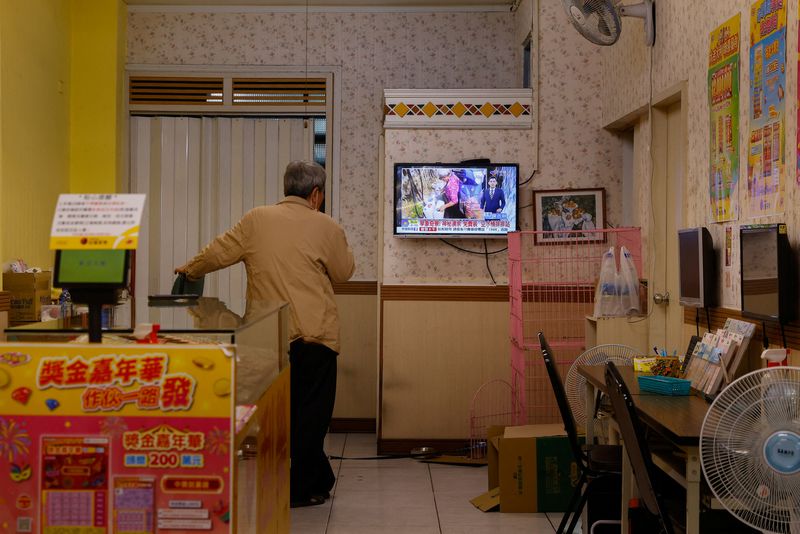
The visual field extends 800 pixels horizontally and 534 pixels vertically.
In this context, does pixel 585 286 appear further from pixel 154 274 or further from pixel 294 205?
pixel 154 274

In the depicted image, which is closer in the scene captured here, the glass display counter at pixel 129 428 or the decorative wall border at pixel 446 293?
the glass display counter at pixel 129 428

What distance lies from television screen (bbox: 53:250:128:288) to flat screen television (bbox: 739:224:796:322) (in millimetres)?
2174

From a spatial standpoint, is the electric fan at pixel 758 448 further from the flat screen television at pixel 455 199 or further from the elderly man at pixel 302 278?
the flat screen television at pixel 455 199

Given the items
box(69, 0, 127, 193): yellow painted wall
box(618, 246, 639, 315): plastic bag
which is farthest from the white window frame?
box(618, 246, 639, 315): plastic bag

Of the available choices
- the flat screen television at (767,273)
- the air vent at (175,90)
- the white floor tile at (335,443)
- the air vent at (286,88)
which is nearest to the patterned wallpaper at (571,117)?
the air vent at (286,88)

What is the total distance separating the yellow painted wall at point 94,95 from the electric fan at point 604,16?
11.8 feet

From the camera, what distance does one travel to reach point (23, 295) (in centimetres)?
507

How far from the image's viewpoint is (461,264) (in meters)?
6.17

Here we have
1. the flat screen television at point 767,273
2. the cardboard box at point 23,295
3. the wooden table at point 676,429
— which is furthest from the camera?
the cardboard box at point 23,295

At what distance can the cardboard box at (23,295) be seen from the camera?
16.6 feet

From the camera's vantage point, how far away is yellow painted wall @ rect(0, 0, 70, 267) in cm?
555

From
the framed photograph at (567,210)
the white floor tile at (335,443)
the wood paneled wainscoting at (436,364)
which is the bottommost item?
the white floor tile at (335,443)

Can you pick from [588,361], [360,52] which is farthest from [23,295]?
[360,52]

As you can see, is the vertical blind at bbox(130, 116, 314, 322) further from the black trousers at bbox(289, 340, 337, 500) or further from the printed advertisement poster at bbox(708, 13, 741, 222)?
the printed advertisement poster at bbox(708, 13, 741, 222)
